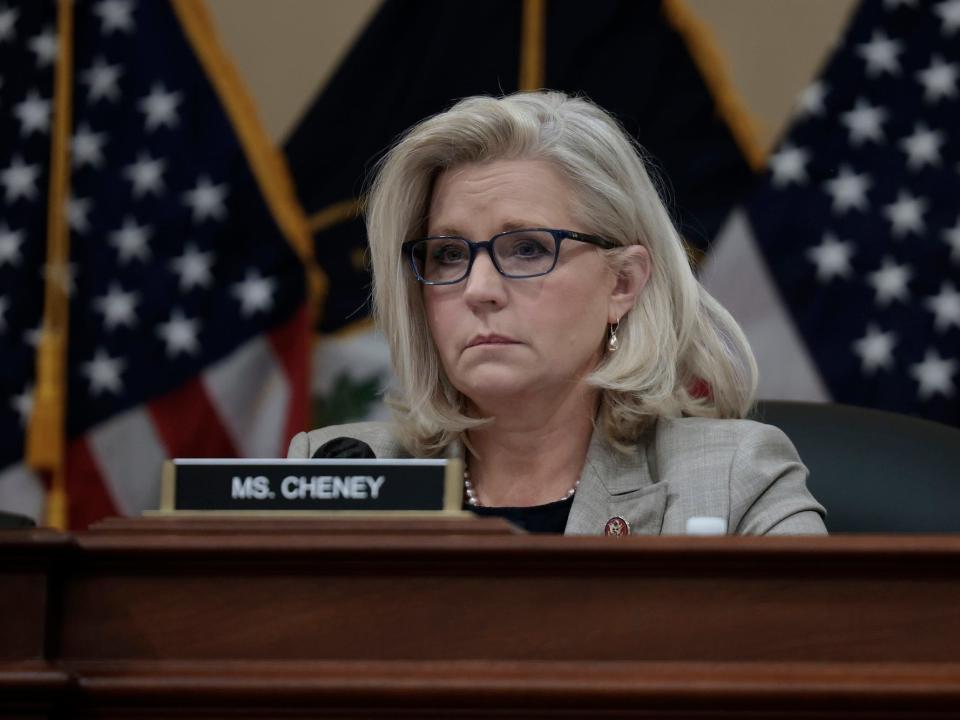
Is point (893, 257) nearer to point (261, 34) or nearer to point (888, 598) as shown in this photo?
point (261, 34)

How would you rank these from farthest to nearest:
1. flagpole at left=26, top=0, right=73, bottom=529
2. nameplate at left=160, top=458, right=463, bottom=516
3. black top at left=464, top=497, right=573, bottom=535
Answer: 1. flagpole at left=26, top=0, right=73, bottom=529
2. black top at left=464, top=497, right=573, bottom=535
3. nameplate at left=160, top=458, right=463, bottom=516

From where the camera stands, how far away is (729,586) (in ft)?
4.05

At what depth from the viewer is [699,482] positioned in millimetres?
2182

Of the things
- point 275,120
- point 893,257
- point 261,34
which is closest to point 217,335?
point 275,120

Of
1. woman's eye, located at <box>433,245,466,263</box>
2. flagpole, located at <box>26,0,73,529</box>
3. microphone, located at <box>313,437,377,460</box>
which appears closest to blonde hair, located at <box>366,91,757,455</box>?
woman's eye, located at <box>433,245,466,263</box>

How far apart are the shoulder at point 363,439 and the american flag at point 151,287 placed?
1.18m

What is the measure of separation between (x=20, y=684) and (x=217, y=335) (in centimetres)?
262

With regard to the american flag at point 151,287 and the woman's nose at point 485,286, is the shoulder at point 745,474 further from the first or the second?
the american flag at point 151,287

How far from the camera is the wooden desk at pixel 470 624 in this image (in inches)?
47.1

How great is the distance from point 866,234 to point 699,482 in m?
1.62

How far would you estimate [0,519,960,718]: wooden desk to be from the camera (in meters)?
1.20

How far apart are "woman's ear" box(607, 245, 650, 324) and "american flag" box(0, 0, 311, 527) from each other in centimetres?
152

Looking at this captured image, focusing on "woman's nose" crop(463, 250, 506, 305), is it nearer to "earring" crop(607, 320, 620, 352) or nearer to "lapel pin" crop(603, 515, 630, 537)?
"earring" crop(607, 320, 620, 352)

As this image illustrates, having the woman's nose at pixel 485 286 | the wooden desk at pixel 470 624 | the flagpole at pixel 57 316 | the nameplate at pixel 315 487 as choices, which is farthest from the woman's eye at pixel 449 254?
the flagpole at pixel 57 316
